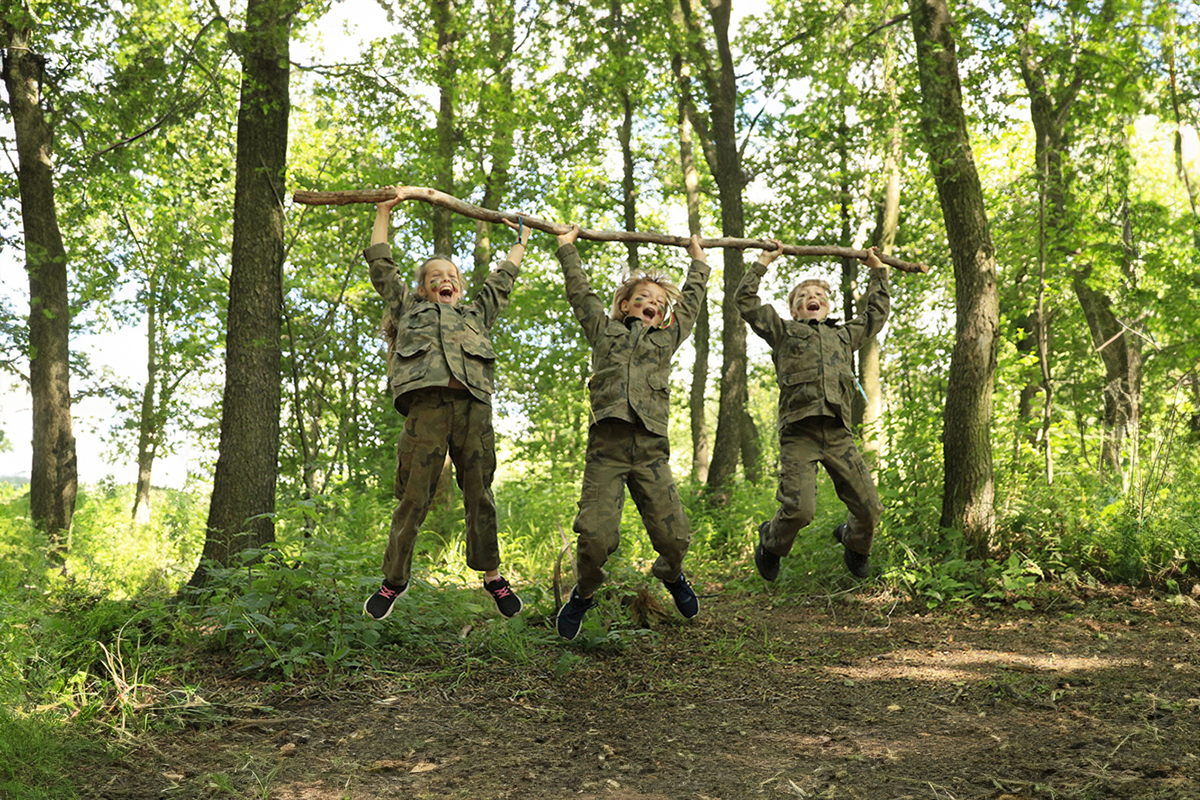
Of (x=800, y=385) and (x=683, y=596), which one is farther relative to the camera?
(x=800, y=385)

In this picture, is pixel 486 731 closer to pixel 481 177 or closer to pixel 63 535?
pixel 63 535

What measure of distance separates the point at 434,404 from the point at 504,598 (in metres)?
1.38

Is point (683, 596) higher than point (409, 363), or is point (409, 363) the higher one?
point (409, 363)

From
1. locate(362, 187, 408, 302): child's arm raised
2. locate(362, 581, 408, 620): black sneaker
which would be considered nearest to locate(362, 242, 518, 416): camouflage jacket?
locate(362, 187, 408, 302): child's arm raised

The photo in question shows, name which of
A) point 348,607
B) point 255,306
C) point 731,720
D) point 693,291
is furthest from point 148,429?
point 731,720

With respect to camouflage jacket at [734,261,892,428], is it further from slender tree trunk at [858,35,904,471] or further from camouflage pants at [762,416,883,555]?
slender tree trunk at [858,35,904,471]

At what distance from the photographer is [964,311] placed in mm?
7656

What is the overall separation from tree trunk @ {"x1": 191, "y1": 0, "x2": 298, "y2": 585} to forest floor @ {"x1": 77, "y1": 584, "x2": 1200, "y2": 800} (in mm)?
1865

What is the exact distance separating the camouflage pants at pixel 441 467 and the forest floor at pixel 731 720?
2.48 feet

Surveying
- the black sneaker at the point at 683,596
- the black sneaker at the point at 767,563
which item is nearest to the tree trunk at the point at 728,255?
the black sneaker at the point at 767,563

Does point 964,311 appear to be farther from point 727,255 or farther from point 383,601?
point 383,601

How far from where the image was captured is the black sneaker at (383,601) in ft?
17.6

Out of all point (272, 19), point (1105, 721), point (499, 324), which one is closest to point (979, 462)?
point (1105, 721)

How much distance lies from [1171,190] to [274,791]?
24.6m
